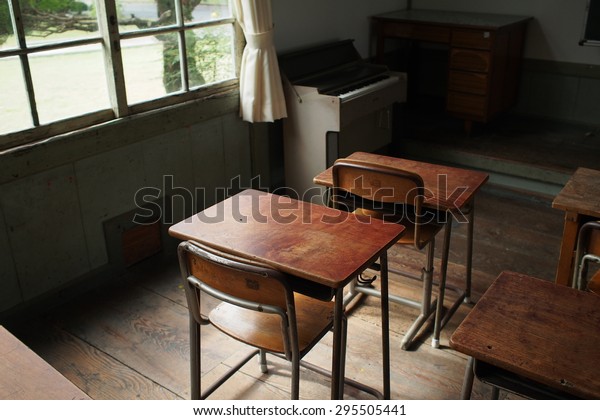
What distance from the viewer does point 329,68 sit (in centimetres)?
430

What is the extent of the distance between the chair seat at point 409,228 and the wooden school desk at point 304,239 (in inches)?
18.2

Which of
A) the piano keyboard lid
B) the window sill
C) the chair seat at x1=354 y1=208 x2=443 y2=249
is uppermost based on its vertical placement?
the piano keyboard lid

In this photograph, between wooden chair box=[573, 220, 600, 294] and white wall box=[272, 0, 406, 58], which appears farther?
white wall box=[272, 0, 406, 58]

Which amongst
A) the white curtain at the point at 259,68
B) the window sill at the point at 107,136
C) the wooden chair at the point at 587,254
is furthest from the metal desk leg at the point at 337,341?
the white curtain at the point at 259,68

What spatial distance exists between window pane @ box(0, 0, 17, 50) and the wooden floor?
1.26m

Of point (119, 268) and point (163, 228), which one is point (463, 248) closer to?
point (163, 228)

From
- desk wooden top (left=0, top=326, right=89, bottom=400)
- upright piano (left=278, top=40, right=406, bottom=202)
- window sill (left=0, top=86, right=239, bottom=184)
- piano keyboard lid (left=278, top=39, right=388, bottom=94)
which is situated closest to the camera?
desk wooden top (left=0, top=326, right=89, bottom=400)

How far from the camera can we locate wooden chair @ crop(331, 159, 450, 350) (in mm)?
→ 2342

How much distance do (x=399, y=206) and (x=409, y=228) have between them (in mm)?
125

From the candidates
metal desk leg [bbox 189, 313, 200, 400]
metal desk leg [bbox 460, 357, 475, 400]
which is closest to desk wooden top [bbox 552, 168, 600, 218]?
metal desk leg [bbox 460, 357, 475, 400]

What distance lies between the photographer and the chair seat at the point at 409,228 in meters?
2.55

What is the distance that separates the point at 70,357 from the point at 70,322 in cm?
28

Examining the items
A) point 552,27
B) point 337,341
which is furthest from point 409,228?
point 552,27

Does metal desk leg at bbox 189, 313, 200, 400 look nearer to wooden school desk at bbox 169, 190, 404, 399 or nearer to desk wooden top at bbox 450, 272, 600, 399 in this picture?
wooden school desk at bbox 169, 190, 404, 399
